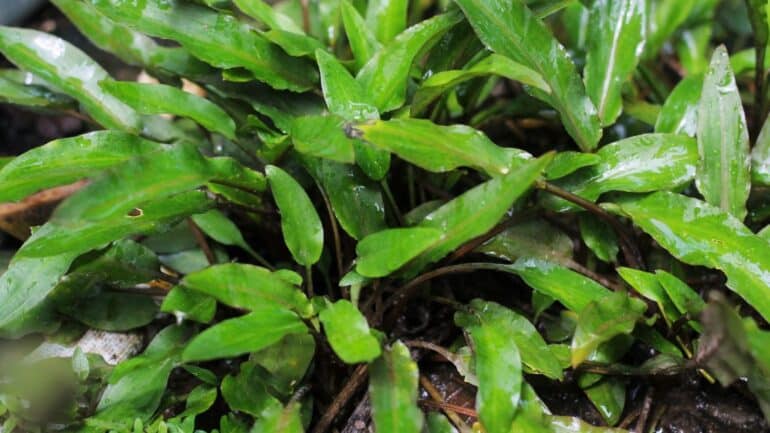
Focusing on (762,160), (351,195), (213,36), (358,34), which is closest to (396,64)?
(358,34)

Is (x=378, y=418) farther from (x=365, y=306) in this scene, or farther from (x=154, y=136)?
(x=154, y=136)

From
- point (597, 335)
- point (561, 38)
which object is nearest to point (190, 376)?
point (597, 335)

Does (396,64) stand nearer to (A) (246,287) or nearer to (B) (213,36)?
(B) (213,36)

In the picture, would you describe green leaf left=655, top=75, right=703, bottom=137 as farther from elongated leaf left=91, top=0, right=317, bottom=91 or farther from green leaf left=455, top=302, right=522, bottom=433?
elongated leaf left=91, top=0, right=317, bottom=91

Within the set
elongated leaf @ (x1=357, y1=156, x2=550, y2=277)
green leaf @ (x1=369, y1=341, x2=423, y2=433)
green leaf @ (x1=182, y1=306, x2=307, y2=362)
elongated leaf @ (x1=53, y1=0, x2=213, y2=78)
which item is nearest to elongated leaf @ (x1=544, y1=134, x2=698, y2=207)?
elongated leaf @ (x1=357, y1=156, x2=550, y2=277)

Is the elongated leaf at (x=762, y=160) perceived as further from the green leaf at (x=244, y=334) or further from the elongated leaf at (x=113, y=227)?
the elongated leaf at (x=113, y=227)

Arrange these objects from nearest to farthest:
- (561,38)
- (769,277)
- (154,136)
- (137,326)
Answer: (769,277) → (137,326) → (154,136) → (561,38)

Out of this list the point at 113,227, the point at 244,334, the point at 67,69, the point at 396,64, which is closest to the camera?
the point at 244,334
